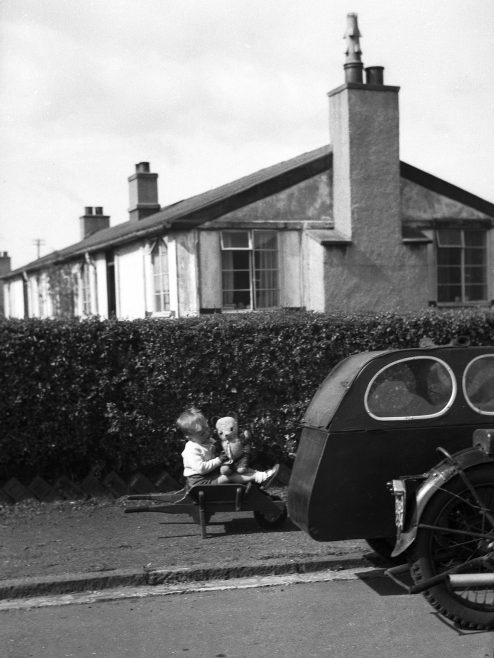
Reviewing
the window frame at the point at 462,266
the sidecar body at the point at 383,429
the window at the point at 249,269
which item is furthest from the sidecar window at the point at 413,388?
the window frame at the point at 462,266

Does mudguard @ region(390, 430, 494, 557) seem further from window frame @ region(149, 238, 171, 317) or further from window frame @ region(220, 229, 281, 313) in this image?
window frame @ region(149, 238, 171, 317)

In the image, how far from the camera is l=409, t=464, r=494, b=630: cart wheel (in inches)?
214

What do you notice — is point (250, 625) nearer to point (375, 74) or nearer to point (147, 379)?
point (147, 379)

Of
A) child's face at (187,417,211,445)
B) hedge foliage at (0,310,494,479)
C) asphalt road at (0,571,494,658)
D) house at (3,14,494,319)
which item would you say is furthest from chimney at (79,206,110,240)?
asphalt road at (0,571,494,658)

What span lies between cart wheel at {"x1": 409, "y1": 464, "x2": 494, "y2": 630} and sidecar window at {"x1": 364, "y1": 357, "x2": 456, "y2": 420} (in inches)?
26.5

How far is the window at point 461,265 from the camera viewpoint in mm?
22047

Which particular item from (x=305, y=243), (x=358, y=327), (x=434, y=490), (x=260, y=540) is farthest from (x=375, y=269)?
(x=434, y=490)

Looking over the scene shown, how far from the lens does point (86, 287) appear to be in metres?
29.1

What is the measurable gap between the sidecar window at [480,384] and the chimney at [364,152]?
14504mm

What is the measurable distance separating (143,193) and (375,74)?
44.3 ft

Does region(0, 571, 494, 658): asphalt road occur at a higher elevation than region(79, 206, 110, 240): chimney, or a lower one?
lower

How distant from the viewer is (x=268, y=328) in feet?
31.6

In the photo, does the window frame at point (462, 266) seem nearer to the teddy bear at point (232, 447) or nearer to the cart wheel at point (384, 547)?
the teddy bear at point (232, 447)

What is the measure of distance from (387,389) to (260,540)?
224 centimetres
